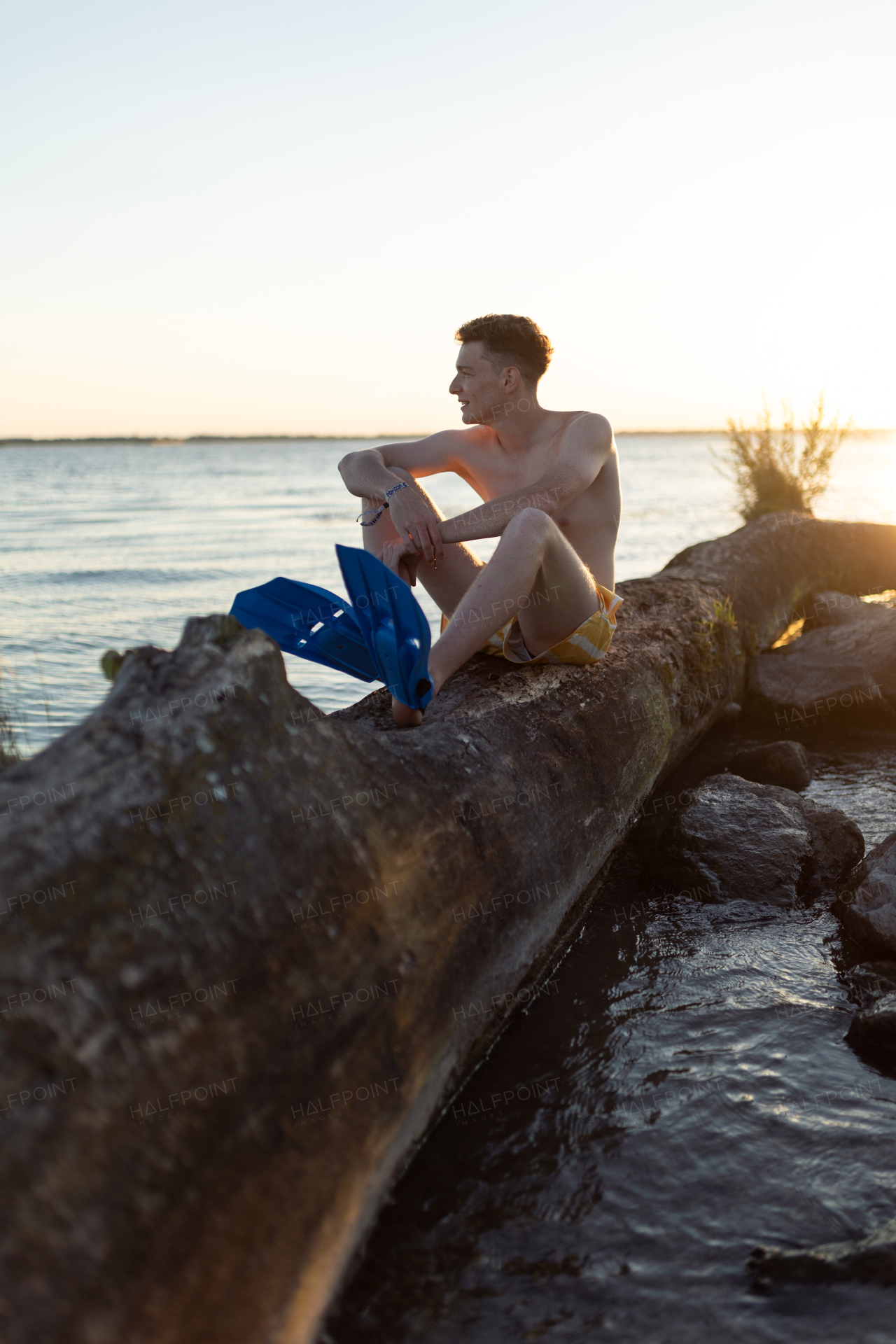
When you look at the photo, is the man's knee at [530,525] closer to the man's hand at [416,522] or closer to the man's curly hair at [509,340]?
the man's hand at [416,522]

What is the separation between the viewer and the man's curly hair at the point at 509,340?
4.10 meters

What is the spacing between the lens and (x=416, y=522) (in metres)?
3.90

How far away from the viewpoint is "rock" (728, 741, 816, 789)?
196 inches

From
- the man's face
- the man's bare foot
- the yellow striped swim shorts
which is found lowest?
the man's bare foot

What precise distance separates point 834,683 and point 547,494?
10.2 ft

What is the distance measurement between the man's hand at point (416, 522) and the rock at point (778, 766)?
2.21 metres

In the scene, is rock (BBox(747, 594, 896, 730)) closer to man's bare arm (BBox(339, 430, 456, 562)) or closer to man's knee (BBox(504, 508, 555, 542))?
man's bare arm (BBox(339, 430, 456, 562))

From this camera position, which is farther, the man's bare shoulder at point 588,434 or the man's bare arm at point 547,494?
the man's bare shoulder at point 588,434

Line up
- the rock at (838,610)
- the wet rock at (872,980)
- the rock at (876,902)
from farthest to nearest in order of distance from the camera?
the rock at (838,610)
the rock at (876,902)
the wet rock at (872,980)

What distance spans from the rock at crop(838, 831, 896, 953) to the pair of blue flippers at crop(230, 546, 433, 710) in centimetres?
168


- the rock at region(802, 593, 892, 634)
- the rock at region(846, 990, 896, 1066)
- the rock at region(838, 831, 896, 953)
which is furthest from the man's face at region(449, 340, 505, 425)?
the rock at region(802, 593, 892, 634)

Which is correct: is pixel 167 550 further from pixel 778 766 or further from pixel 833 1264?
pixel 833 1264

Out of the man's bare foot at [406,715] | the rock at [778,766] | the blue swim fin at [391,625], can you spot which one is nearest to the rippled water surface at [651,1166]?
the man's bare foot at [406,715]

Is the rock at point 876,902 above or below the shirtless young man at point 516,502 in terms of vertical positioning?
Result: below
